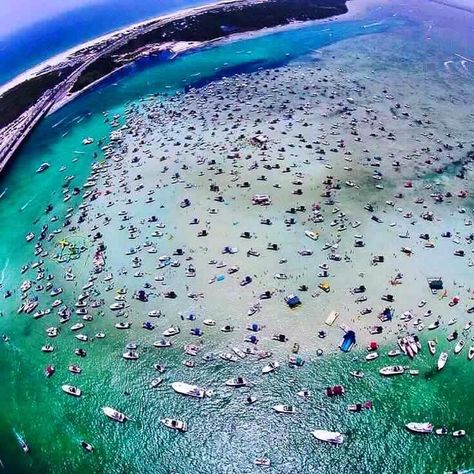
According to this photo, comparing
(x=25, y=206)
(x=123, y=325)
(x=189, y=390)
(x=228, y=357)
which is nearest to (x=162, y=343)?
(x=123, y=325)

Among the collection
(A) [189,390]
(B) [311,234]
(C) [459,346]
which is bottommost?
(C) [459,346]

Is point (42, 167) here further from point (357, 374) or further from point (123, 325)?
point (357, 374)

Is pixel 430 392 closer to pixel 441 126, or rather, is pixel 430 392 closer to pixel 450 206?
pixel 450 206

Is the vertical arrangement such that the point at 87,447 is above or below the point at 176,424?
above

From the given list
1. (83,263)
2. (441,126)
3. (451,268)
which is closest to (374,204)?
(451,268)

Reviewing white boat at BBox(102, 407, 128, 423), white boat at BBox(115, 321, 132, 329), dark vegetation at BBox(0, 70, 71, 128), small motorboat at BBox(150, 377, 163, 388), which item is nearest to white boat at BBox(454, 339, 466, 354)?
small motorboat at BBox(150, 377, 163, 388)

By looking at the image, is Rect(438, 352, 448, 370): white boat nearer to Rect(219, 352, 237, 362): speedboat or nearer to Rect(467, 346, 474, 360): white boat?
Rect(467, 346, 474, 360): white boat

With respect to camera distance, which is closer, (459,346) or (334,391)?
(334,391)
